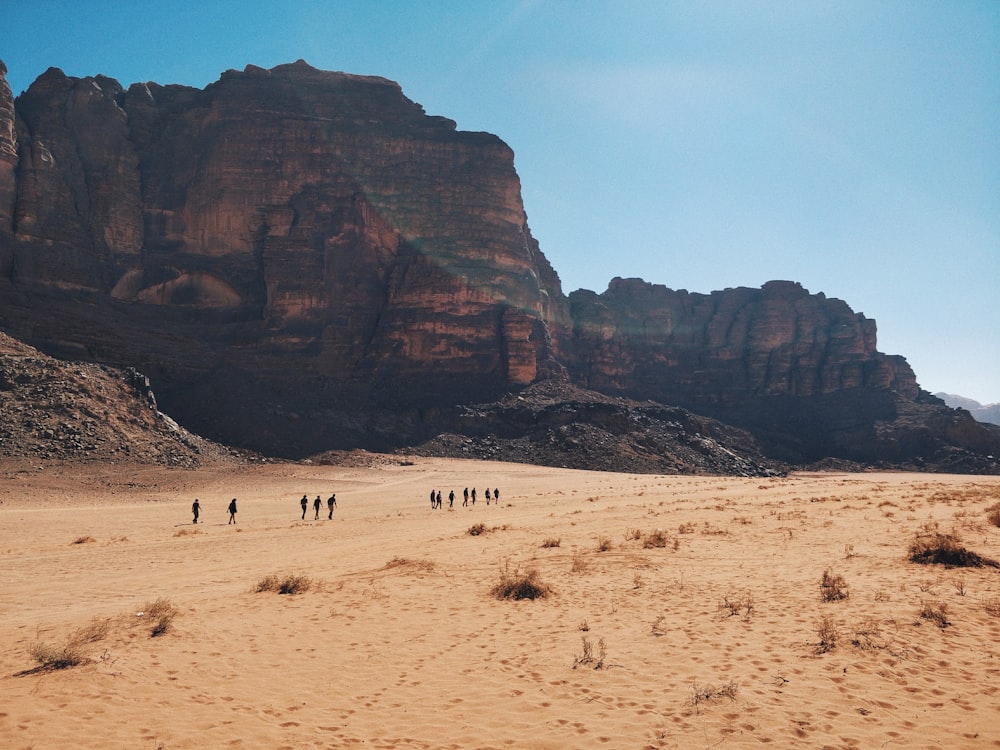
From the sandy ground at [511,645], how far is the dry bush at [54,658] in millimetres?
165

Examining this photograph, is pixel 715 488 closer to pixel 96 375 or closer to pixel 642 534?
pixel 642 534

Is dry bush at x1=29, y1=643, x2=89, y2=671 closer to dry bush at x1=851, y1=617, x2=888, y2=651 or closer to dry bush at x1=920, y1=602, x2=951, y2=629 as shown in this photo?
dry bush at x1=851, y1=617, x2=888, y2=651

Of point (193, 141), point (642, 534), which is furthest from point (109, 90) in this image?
point (642, 534)

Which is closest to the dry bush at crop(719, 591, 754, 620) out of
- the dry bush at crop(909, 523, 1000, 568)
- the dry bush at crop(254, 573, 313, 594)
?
the dry bush at crop(909, 523, 1000, 568)

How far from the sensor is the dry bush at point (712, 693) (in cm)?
758

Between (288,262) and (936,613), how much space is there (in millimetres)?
93119

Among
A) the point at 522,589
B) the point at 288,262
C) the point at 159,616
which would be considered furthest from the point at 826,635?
the point at 288,262

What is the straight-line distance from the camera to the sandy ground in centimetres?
693

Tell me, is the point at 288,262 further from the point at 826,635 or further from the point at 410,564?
the point at 826,635

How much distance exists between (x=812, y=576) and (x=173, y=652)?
13.1 m

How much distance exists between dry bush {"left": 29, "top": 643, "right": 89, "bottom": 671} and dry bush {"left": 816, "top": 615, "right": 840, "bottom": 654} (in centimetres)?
1074

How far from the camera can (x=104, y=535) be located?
25594mm

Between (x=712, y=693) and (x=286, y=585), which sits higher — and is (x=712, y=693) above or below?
above

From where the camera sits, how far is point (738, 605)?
11.7m
